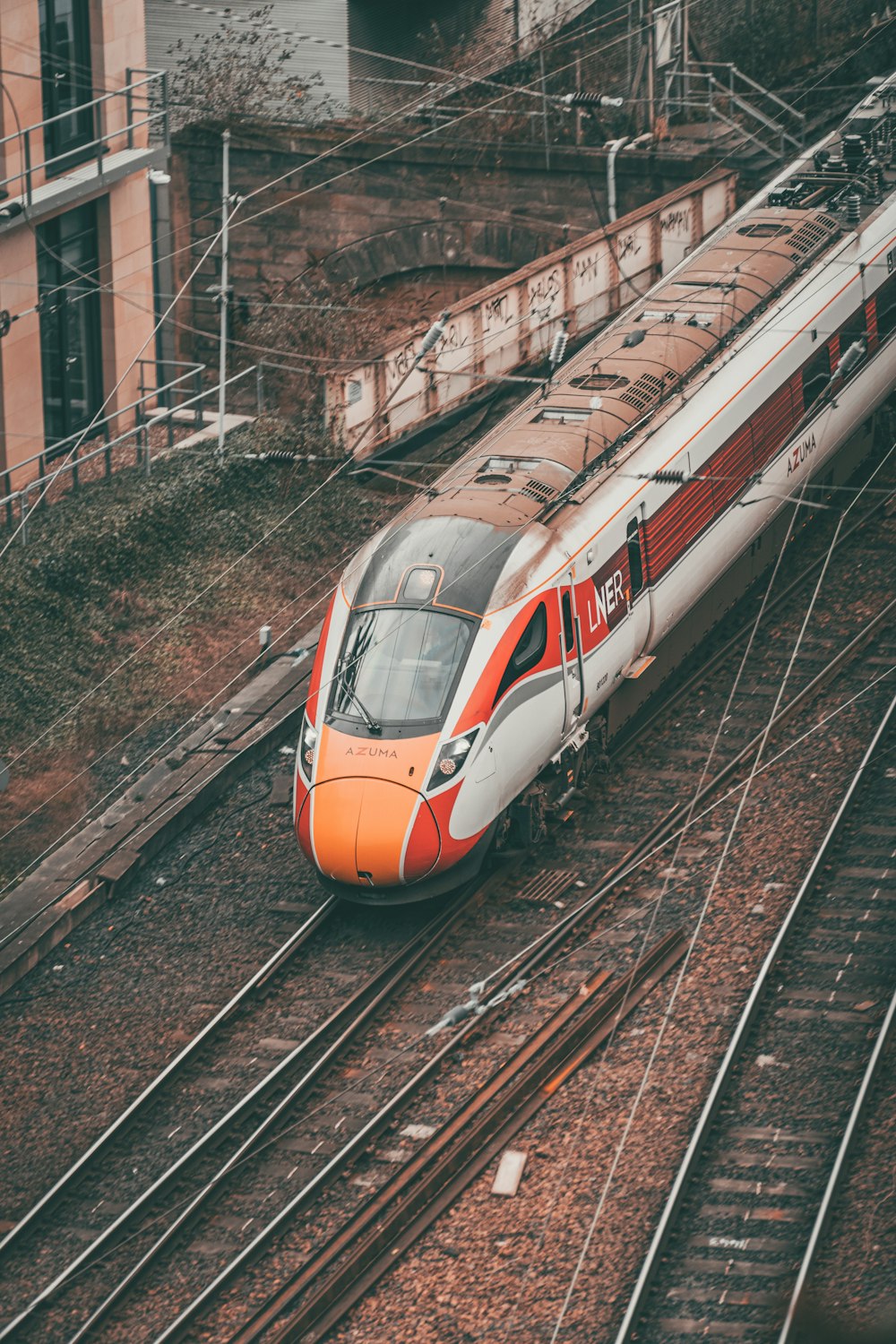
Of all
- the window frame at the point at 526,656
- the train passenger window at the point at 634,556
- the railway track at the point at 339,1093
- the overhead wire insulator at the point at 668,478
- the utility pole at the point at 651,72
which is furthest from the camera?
the utility pole at the point at 651,72

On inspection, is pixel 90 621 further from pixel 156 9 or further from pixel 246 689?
pixel 156 9

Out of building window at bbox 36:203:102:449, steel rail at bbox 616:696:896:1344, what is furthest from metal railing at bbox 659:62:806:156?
steel rail at bbox 616:696:896:1344

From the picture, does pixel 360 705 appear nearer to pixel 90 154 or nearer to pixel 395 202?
pixel 90 154

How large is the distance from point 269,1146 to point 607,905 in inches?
176

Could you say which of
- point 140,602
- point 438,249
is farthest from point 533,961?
point 438,249

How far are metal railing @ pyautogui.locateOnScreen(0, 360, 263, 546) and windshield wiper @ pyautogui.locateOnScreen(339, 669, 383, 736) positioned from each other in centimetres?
762

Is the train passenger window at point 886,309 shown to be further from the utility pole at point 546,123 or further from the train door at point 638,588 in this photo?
the train door at point 638,588

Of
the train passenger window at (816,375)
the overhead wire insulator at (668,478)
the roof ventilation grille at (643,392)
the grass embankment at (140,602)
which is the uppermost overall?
the roof ventilation grille at (643,392)

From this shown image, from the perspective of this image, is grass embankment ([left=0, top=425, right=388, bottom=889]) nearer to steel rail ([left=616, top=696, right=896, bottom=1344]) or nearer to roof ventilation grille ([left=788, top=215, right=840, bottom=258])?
roof ventilation grille ([left=788, top=215, right=840, bottom=258])

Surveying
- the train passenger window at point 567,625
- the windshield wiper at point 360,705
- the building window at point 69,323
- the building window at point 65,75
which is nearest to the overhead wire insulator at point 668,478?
the train passenger window at point 567,625

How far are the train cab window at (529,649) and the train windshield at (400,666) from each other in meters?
0.47

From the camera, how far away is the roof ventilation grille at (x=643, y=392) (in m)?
22.4

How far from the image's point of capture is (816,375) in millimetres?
25000

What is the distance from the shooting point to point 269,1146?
1642cm
